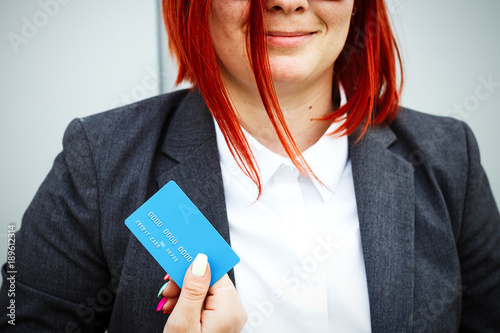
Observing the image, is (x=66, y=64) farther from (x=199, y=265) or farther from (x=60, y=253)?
(x=199, y=265)

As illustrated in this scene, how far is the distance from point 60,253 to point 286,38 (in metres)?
0.66

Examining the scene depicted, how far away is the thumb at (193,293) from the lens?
1.78ft

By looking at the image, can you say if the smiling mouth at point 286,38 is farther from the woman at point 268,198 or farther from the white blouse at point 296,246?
the white blouse at point 296,246

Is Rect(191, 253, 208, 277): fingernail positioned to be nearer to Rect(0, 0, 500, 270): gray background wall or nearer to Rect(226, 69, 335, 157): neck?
Rect(226, 69, 335, 157): neck

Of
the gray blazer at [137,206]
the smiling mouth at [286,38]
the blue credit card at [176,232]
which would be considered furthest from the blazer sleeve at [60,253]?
the smiling mouth at [286,38]

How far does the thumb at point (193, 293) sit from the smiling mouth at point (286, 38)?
46 centimetres

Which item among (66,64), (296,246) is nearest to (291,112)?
(296,246)

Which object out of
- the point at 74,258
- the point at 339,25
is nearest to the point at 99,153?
the point at 74,258

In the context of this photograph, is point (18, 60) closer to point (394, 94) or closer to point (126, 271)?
point (126, 271)

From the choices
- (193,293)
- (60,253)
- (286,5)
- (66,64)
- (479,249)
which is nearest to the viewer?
(193,293)

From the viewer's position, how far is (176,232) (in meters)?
0.58

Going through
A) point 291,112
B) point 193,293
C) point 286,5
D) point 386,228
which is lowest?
point 386,228

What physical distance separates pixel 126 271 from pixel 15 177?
2.60 ft

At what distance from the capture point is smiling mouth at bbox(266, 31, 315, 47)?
0.77m
